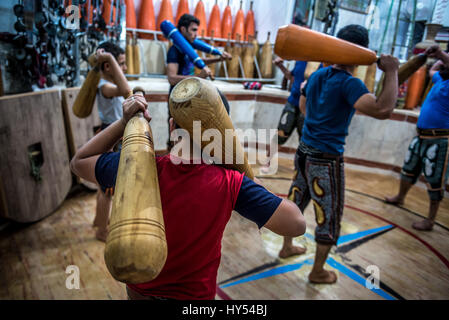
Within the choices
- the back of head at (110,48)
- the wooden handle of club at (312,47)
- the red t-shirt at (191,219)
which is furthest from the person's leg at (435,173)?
the back of head at (110,48)

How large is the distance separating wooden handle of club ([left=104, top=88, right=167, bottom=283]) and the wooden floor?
1386 millimetres

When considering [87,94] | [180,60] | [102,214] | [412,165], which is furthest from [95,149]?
[412,165]

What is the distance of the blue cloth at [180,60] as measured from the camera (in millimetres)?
2635

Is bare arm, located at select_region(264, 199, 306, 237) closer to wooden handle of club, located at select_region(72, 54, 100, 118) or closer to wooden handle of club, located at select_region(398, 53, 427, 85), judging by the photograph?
wooden handle of club, located at select_region(398, 53, 427, 85)

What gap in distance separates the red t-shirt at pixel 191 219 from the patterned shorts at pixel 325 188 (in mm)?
1002

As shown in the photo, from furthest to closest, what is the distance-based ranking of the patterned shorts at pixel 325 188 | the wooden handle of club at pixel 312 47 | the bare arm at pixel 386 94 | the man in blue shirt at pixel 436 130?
the patterned shorts at pixel 325 188
the bare arm at pixel 386 94
the man in blue shirt at pixel 436 130
the wooden handle of club at pixel 312 47

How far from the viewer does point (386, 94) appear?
51.7 inches

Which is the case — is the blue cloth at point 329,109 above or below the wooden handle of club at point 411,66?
below

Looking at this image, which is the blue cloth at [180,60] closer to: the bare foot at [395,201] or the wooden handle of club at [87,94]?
the wooden handle of club at [87,94]

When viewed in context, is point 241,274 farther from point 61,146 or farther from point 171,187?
point 61,146

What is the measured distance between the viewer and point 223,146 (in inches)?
29.2

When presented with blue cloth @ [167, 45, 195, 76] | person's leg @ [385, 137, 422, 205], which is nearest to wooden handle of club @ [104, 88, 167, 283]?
blue cloth @ [167, 45, 195, 76]

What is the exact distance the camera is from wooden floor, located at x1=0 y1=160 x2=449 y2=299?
1741mm

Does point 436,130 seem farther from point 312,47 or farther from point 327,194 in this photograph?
point 312,47
